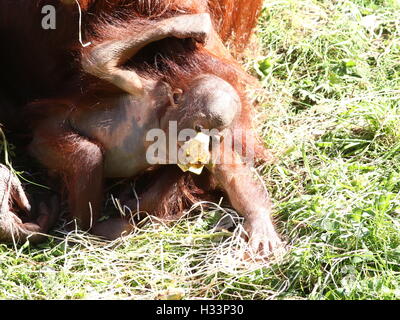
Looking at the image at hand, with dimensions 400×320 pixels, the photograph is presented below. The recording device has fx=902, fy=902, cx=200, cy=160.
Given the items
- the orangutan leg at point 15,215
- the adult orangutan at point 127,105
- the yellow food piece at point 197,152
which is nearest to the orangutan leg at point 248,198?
the adult orangutan at point 127,105

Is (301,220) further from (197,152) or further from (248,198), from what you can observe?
(197,152)

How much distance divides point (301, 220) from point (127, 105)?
83cm

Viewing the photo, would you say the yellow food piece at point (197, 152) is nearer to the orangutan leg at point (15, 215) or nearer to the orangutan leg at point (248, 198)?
the orangutan leg at point (248, 198)

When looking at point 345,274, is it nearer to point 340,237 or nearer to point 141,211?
point 340,237

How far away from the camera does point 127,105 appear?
3.61 m

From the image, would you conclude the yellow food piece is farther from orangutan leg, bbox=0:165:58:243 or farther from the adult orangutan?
orangutan leg, bbox=0:165:58:243

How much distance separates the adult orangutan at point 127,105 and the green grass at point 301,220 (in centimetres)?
11

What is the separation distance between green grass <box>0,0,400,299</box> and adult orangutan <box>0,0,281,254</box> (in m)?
0.11

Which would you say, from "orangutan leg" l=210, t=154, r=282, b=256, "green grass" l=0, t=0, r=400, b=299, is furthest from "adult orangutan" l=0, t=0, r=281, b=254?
"green grass" l=0, t=0, r=400, b=299

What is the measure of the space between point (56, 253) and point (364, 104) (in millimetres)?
1602

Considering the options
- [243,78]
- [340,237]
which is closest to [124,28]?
[243,78]

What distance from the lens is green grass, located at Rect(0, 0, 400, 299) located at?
3.24 m

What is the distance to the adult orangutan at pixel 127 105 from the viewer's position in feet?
11.2

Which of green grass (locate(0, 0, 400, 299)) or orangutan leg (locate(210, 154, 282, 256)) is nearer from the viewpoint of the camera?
green grass (locate(0, 0, 400, 299))
